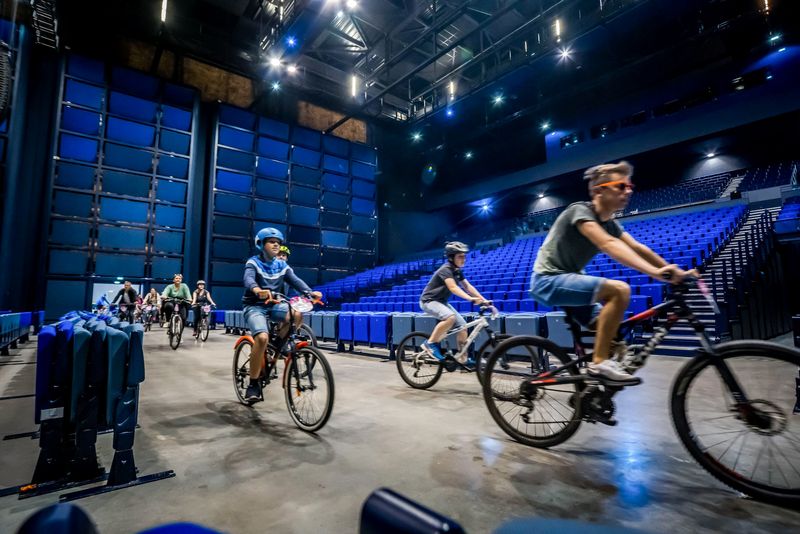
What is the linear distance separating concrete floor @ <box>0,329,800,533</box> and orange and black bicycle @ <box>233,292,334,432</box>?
0.15 meters

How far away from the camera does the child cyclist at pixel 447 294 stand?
438 cm

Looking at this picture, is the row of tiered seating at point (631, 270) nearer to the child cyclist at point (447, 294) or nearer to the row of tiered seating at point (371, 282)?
the row of tiered seating at point (371, 282)

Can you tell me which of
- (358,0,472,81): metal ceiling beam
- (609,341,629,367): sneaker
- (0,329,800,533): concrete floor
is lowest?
(0,329,800,533): concrete floor

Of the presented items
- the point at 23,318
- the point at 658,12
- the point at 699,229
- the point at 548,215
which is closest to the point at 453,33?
the point at 658,12

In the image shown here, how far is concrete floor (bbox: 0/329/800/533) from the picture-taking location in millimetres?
1709

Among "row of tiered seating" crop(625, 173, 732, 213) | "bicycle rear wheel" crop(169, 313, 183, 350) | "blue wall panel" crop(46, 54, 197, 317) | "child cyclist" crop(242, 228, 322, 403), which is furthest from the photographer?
"row of tiered seating" crop(625, 173, 732, 213)

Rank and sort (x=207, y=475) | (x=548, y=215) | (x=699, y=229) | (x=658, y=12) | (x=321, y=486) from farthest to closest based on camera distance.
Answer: (x=548, y=215)
(x=658, y=12)
(x=699, y=229)
(x=207, y=475)
(x=321, y=486)

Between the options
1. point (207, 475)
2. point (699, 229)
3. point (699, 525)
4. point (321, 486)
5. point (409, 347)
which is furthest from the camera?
point (699, 229)

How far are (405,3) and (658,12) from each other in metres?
9.19

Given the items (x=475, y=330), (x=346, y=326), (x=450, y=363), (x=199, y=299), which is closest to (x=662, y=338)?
(x=475, y=330)

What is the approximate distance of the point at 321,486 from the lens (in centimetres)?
201

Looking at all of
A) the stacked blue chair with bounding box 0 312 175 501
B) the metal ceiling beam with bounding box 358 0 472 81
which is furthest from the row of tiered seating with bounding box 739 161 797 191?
the stacked blue chair with bounding box 0 312 175 501

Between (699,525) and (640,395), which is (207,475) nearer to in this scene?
(699,525)

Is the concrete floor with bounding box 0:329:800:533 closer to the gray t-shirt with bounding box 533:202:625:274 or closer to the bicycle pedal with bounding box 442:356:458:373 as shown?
the bicycle pedal with bounding box 442:356:458:373
